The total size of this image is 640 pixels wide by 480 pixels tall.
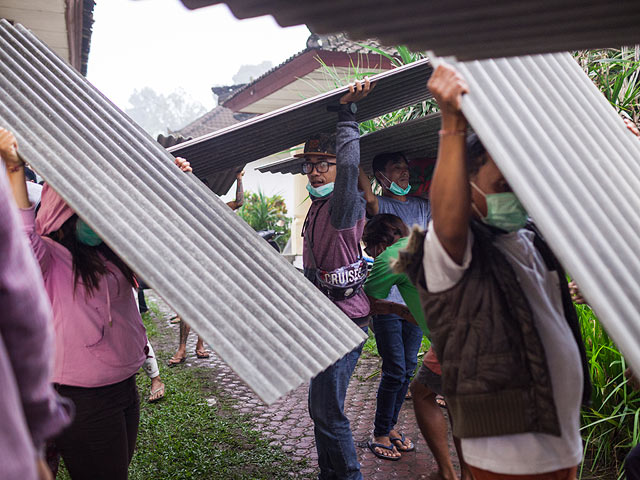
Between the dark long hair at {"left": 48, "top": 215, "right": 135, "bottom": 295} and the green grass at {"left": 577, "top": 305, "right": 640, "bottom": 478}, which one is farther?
the green grass at {"left": 577, "top": 305, "right": 640, "bottom": 478}

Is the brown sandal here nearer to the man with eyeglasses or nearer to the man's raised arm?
the man with eyeglasses

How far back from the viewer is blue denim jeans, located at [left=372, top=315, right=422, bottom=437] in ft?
13.8

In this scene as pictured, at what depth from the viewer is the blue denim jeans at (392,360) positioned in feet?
13.8

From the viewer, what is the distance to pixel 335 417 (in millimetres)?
3301

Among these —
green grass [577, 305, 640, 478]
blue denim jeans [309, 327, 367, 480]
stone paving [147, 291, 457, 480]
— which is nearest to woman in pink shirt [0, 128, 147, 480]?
blue denim jeans [309, 327, 367, 480]

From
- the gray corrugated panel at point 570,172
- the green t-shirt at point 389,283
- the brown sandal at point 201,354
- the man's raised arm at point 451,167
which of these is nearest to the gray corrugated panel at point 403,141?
the green t-shirt at point 389,283

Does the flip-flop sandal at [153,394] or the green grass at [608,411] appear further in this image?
the flip-flop sandal at [153,394]

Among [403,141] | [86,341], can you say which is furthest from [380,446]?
[86,341]

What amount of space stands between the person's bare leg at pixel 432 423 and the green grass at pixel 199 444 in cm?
119

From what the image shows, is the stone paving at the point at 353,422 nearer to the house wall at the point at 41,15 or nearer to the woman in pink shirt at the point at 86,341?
the woman in pink shirt at the point at 86,341

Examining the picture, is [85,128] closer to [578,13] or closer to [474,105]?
[474,105]

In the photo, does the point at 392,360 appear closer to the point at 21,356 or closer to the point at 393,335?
the point at 393,335

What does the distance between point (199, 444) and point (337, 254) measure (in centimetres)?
230

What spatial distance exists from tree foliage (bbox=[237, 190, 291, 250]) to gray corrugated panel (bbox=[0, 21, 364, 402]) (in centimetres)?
1264
